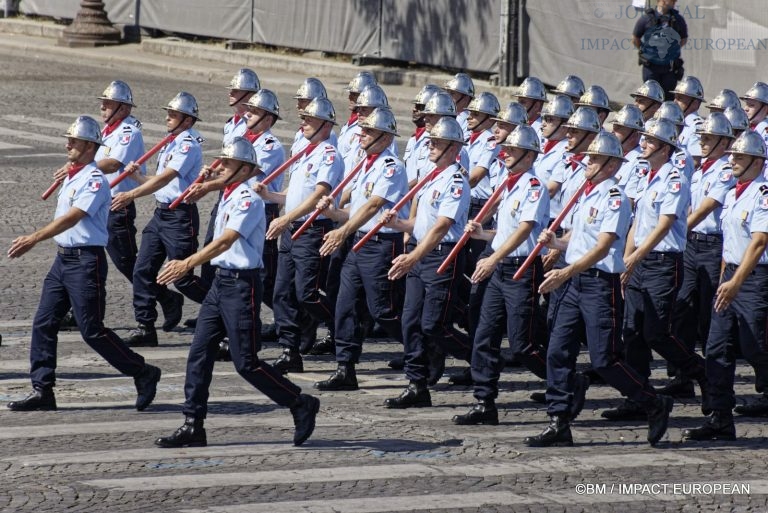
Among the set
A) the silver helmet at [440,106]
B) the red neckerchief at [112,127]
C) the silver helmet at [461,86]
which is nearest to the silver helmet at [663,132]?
the silver helmet at [440,106]

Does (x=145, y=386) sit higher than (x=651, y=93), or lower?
lower

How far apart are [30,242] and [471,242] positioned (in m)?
3.87

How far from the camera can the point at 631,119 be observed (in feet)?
40.0

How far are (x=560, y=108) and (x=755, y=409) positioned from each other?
3.14m

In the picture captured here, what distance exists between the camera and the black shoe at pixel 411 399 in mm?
11453

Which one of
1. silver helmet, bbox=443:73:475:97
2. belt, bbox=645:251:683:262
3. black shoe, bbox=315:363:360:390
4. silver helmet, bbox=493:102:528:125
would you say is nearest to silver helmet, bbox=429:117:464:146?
silver helmet, bbox=493:102:528:125

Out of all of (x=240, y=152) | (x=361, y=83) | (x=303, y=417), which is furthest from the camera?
(x=361, y=83)

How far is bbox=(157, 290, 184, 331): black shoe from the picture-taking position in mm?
13695

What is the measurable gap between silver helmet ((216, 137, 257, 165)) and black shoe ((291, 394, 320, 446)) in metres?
1.57

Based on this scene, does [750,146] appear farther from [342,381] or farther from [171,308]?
[171,308]

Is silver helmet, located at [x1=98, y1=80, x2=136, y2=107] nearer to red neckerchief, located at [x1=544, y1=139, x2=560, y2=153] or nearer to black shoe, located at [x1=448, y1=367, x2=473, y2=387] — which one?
red neckerchief, located at [x1=544, y1=139, x2=560, y2=153]

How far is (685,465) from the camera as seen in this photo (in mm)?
9953

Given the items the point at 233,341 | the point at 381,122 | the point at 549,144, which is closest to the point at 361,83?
the point at 549,144

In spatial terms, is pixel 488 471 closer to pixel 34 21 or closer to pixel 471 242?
pixel 471 242
